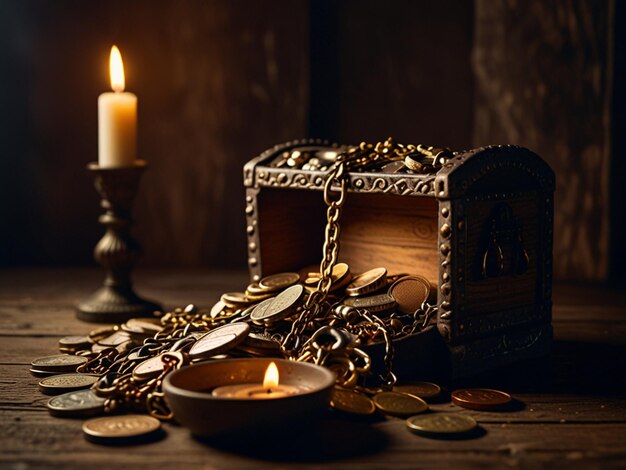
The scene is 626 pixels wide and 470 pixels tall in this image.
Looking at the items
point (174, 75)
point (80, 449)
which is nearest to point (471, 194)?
point (80, 449)

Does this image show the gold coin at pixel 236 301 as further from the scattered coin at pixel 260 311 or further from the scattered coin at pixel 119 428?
the scattered coin at pixel 119 428

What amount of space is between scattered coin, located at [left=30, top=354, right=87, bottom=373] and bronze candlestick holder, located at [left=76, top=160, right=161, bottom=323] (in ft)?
1.68

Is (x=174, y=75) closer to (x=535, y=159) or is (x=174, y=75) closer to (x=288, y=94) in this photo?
(x=288, y=94)

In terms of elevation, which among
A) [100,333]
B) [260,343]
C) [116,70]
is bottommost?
[100,333]

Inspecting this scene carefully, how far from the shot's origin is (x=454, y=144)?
3.59 meters

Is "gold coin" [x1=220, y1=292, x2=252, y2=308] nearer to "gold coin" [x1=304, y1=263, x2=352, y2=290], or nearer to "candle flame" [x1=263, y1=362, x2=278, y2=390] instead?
"gold coin" [x1=304, y1=263, x2=352, y2=290]

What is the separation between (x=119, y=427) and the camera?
1.73 m

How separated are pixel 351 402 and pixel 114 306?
1.12 metres

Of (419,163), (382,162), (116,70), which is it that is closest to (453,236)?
(419,163)

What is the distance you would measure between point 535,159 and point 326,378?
2.84 ft

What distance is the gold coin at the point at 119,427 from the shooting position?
1682 millimetres

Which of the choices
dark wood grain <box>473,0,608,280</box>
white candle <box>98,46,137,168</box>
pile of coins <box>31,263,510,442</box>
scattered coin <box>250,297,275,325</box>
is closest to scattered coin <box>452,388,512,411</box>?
pile of coins <box>31,263,510,442</box>

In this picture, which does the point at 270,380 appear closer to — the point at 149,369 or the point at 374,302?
the point at 149,369

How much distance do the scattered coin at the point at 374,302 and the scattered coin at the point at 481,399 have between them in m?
0.29
